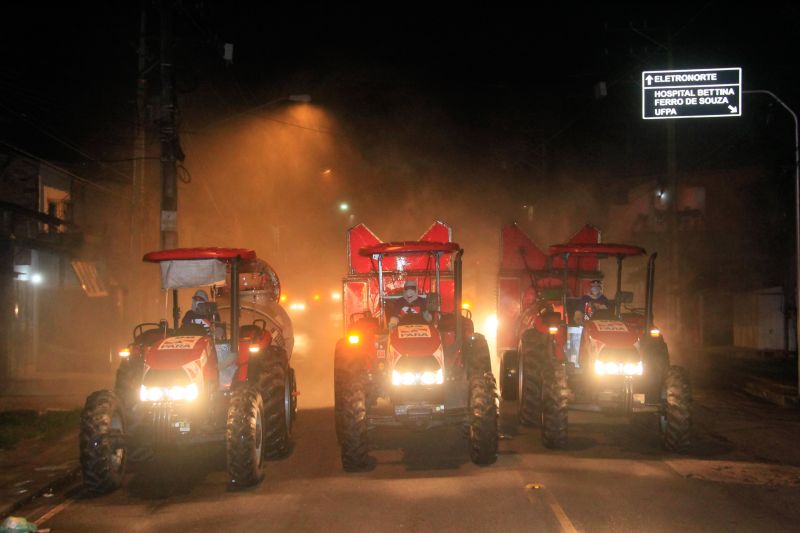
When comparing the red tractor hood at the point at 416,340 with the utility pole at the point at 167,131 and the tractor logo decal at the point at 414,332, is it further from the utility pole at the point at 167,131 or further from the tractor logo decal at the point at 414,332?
the utility pole at the point at 167,131

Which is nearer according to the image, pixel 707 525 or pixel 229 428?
pixel 707 525

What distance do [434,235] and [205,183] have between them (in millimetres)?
19249

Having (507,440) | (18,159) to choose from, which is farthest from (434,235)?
(18,159)

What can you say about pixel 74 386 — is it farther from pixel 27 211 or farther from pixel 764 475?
pixel 764 475

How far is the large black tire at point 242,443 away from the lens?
8.66 meters

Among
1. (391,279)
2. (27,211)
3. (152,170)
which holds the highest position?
(152,170)

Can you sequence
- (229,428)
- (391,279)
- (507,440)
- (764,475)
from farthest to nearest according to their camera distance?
(391,279) < (507,440) < (764,475) < (229,428)

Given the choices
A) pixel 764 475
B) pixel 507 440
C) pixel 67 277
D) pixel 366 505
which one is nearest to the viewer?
pixel 366 505

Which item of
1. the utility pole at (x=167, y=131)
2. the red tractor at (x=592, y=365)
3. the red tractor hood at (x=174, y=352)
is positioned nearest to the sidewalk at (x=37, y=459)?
the red tractor hood at (x=174, y=352)

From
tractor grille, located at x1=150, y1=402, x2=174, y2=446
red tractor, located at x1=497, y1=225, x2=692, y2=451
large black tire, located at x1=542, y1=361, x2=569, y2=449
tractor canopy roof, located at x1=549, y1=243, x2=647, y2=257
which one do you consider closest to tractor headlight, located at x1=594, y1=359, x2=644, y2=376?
red tractor, located at x1=497, y1=225, x2=692, y2=451

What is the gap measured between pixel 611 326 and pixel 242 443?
566cm

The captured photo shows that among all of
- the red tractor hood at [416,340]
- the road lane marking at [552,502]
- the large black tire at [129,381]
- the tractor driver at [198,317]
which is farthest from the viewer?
the tractor driver at [198,317]

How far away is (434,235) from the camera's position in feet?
52.7

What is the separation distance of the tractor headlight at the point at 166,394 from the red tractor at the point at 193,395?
12 millimetres
